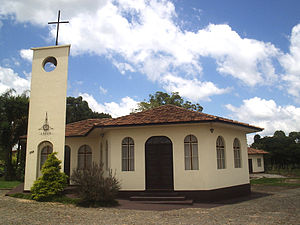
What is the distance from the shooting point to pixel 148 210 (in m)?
9.14

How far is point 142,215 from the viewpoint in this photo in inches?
323

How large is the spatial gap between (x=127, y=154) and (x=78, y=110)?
2979cm

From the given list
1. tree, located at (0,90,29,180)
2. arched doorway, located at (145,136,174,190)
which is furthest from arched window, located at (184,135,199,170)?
tree, located at (0,90,29,180)

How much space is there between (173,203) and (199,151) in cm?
249

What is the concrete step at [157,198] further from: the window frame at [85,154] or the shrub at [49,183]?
the window frame at [85,154]

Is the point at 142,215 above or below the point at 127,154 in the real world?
below

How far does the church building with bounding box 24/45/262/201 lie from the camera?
37.7ft

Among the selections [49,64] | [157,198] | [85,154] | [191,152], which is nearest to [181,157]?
[191,152]

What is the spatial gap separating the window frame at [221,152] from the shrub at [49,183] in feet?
22.8

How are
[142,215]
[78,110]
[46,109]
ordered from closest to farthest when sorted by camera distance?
[142,215] < [46,109] < [78,110]

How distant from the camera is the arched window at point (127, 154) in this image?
12.1 m

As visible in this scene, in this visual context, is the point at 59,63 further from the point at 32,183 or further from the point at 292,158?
the point at 292,158

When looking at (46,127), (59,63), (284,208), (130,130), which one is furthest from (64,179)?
(284,208)

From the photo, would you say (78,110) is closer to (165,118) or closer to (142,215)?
(165,118)
